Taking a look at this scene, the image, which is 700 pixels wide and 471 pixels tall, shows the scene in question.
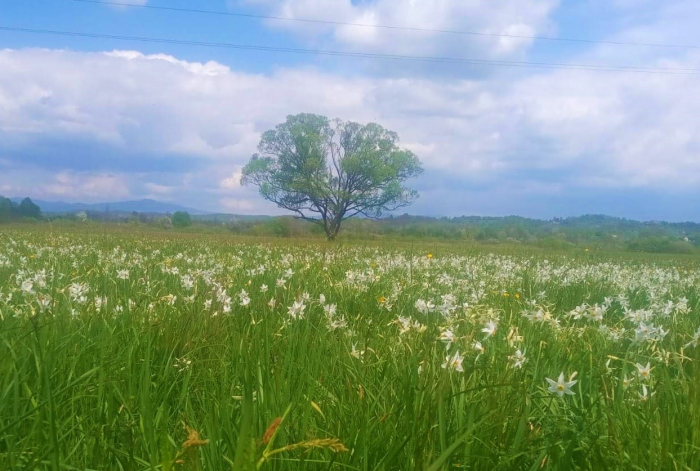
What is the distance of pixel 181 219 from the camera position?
1854 inches

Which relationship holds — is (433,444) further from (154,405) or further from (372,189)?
(372,189)

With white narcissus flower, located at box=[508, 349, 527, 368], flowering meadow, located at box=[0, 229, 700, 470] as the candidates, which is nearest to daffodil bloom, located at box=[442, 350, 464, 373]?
flowering meadow, located at box=[0, 229, 700, 470]

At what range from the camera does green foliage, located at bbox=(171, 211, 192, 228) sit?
1788 inches

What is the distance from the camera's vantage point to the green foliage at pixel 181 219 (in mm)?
45406

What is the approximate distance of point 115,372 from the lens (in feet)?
8.90

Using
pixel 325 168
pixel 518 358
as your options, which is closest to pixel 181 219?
pixel 325 168

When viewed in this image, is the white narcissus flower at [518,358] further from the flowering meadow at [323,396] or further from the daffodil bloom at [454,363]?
the daffodil bloom at [454,363]

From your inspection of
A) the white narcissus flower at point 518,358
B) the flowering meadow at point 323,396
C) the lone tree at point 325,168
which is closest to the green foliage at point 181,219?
the lone tree at point 325,168

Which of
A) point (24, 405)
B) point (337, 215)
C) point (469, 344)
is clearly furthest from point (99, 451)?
point (337, 215)

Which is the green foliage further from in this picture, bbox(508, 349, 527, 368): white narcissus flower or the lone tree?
bbox(508, 349, 527, 368): white narcissus flower

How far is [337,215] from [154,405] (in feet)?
175

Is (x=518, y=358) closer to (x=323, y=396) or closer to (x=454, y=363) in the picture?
(x=454, y=363)

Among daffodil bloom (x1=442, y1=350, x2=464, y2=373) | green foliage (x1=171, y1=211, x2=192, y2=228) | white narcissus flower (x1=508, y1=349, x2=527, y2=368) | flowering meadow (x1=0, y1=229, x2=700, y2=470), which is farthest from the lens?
green foliage (x1=171, y1=211, x2=192, y2=228)

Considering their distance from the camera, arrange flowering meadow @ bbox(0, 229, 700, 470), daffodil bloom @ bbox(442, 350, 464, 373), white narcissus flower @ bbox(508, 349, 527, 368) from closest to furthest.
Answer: flowering meadow @ bbox(0, 229, 700, 470) → daffodil bloom @ bbox(442, 350, 464, 373) → white narcissus flower @ bbox(508, 349, 527, 368)
